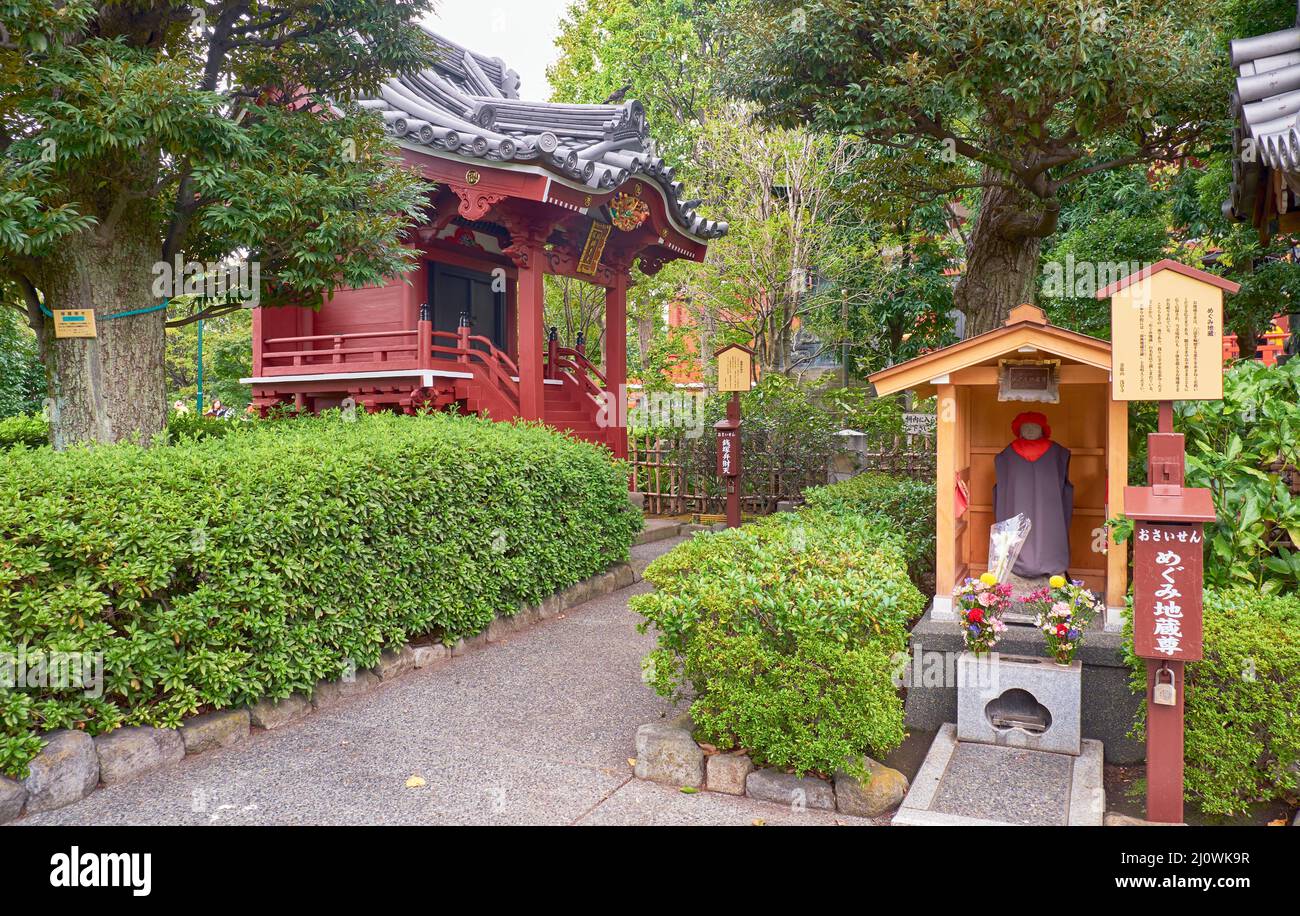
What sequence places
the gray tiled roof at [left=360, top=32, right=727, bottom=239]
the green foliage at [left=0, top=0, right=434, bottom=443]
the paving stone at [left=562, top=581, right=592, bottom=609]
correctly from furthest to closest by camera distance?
the gray tiled roof at [left=360, top=32, right=727, bottom=239], the paving stone at [left=562, top=581, right=592, bottom=609], the green foliage at [left=0, top=0, right=434, bottom=443]

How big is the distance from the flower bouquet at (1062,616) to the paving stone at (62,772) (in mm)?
5565

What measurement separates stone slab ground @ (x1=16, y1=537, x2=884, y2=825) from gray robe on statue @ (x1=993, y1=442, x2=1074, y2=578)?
3.19 metres

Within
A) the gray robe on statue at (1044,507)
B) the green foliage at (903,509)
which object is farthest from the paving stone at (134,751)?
the gray robe on statue at (1044,507)

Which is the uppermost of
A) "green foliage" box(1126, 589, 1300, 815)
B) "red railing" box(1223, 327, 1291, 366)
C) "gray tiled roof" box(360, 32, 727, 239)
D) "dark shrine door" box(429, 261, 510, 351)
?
"gray tiled roof" box(360, 32, 727, 239)

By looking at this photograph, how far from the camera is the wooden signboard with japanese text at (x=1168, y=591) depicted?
13.0 feet

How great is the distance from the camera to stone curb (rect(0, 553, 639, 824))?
13.6ft

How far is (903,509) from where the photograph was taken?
8.55 meters

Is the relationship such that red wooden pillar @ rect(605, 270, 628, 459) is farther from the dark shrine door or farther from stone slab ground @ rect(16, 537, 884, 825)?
stone slab ground @ rect(16, 537, 884, 825)

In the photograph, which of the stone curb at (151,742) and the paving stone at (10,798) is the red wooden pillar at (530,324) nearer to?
the stone curb at (151,742)

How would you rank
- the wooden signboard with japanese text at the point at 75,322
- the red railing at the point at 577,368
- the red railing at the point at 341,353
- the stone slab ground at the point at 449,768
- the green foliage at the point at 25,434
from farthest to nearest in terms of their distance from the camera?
the red railing at the point at 577,368, the red railing at the point at 341,353, the green foliage at the point at 25,434, the wooden signboard with japanese text at the point at 75,322, the stone slab ground at the point at 449,768

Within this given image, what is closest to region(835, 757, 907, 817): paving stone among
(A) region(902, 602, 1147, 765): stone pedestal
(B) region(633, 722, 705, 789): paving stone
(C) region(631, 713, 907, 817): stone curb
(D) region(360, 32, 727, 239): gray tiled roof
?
(C) region(631, 713, 907, 817): stone curb

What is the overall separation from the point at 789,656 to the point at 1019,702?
6.23 ft

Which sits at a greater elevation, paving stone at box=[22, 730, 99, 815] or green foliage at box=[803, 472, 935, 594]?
green foliage at box=[803, 472, 935, 594]

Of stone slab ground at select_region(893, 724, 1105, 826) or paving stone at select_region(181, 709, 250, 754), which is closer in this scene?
stone slab ground at select_region(893, 724, 1105, 826)
